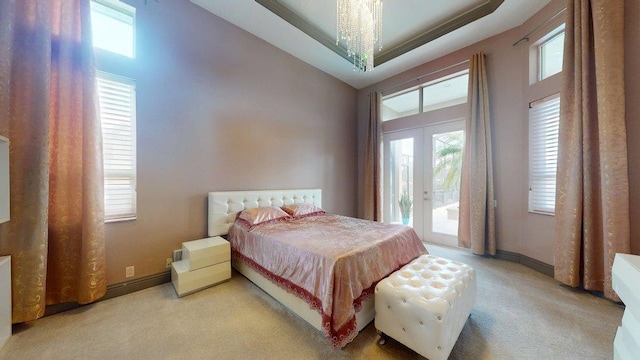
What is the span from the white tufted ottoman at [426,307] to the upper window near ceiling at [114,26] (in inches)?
144

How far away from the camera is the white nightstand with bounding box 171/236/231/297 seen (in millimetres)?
2300

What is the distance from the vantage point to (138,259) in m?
2.41

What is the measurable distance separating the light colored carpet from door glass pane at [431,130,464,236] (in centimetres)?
173

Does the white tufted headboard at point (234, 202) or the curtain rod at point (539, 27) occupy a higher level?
the curtain rod at point (539, 27)

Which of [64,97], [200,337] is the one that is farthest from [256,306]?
[64,97]

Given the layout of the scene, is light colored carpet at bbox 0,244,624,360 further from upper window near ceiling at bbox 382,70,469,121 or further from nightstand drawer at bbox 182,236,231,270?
upper window near ceiling at bbox 382,70,469,121

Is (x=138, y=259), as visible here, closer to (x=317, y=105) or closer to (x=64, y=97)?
(x=64, y=97)

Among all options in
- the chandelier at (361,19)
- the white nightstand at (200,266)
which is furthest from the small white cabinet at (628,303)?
the white nightstand at (200,266)

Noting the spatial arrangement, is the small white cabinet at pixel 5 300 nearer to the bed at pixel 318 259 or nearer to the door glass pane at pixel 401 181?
the bed at pixel 318 259

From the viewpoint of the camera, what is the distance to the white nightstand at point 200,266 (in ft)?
7.54

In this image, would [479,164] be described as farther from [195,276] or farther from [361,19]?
[195,276]

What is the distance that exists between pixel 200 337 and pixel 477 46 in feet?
17.5

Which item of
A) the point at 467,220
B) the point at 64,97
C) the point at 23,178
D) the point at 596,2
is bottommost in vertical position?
the point at 467,220

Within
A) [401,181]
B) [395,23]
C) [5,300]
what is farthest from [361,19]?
[5,300]
